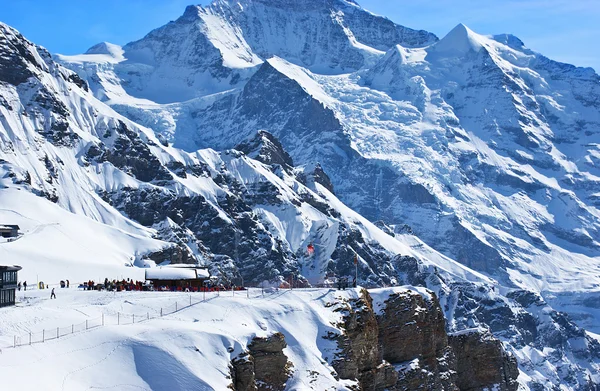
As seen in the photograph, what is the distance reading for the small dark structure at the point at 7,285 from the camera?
109125 millimetres

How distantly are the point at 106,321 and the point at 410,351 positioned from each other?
38182mm

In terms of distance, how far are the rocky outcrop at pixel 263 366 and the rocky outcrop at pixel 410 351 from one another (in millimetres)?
9059

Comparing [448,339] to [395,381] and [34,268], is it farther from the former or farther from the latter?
[34,268]

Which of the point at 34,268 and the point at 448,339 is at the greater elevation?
the point at 34,268

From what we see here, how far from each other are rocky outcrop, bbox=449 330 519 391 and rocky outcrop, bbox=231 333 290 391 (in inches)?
1830

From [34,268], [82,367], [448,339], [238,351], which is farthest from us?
[34,268]

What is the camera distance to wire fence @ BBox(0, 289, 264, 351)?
9339 centimetres

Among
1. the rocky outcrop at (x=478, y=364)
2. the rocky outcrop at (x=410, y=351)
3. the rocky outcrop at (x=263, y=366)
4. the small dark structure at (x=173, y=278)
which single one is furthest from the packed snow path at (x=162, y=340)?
the rocky outcrop at (x=478, y=364)

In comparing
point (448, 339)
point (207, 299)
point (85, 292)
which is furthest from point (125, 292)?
point (448, 339)

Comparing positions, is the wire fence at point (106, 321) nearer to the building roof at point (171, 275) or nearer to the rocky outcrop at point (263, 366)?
the rocky outcrop at point (263, 366)

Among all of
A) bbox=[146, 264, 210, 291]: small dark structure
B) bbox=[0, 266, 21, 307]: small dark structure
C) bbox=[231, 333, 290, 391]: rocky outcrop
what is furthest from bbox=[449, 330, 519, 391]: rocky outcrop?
bbox=[0, 266, 21, 307]: small dark structure

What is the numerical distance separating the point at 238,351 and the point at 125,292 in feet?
97.3

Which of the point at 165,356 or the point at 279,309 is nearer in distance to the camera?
the point at 165,356

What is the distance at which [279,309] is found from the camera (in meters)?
111
